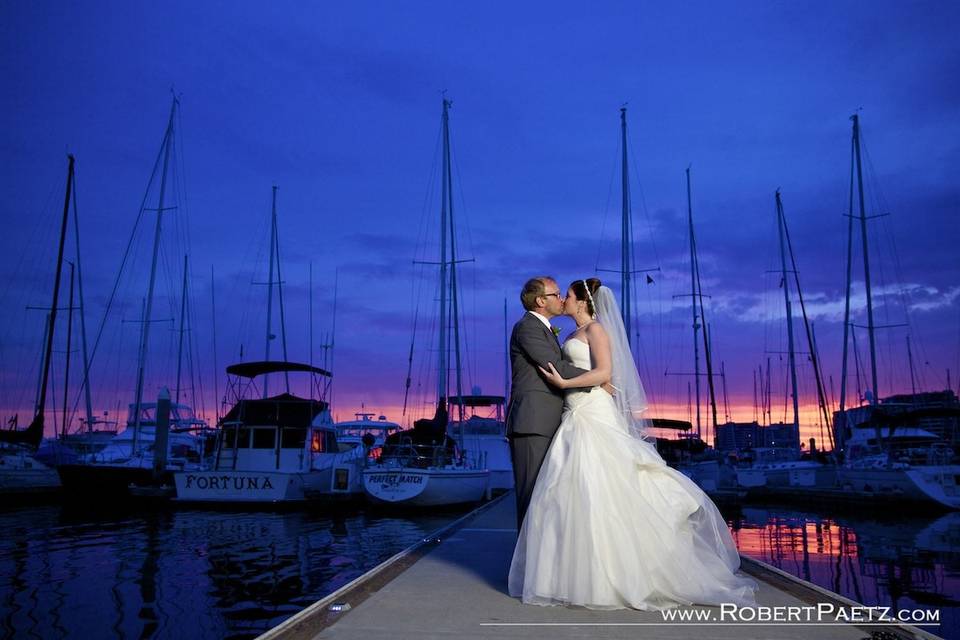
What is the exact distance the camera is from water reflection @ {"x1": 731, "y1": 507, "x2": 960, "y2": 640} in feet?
30.9

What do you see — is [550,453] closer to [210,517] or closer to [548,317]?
[548,317]

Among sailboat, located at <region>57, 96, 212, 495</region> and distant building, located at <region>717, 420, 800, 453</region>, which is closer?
sailboat, located at <region>57, 96, 212, 495</region>

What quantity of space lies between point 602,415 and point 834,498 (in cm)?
2657

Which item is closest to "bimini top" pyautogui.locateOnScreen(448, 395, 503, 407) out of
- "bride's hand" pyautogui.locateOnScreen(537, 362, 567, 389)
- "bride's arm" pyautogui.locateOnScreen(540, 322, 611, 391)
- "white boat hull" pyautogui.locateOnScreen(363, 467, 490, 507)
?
"white boat hull" pyautogui.locateOnScreen(363, 467, 490, 507)

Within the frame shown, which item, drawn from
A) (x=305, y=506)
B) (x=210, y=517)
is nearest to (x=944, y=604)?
(x=210, y=517)

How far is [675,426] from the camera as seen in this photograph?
110 ft

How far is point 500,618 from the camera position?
14.1 ft

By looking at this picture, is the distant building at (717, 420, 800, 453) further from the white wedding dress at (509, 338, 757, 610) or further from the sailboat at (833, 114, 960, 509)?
the white wedding dress at (509, 338, 757, 610)

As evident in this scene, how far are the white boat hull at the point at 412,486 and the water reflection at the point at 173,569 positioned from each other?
223 cm

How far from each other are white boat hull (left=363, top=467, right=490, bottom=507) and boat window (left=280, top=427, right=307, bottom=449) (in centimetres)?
444

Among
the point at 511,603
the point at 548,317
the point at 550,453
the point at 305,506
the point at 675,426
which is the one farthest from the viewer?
the point at 675,426

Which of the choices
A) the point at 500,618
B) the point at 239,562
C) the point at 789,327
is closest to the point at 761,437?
the point at 789,327

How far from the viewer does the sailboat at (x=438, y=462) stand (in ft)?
71.8

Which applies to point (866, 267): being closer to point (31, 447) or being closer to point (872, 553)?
point (872, 553)
